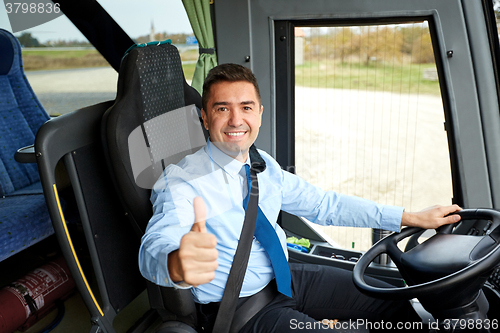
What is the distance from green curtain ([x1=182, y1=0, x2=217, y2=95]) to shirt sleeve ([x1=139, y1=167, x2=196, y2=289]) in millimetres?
1055

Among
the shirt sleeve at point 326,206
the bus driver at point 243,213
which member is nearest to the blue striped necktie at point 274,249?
the bus driver at point 243,213

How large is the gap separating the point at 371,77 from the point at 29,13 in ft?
5.55

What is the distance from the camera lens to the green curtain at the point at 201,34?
2105 millimetres

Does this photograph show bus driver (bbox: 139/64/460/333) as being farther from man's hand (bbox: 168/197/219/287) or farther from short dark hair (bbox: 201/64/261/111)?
man's hand (bbox: 168/197/219/287)

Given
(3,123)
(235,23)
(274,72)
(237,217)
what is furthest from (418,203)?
(3,123)

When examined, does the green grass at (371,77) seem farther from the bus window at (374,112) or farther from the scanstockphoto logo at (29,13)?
the scanstockphoto logo at (29,13)

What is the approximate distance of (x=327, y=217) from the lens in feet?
4.99

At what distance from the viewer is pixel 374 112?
201 cm

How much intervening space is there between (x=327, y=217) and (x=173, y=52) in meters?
0.85

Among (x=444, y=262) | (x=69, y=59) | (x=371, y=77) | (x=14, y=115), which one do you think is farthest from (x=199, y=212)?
(x=14, y=115)

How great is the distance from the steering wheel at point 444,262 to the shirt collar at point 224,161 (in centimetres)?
50

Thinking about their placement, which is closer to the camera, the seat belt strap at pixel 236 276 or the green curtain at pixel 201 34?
the seat belt strap at pixel 236 276

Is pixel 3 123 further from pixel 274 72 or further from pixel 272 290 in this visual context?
pixel 272 290

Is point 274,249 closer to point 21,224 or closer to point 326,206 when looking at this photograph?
point 326,206
